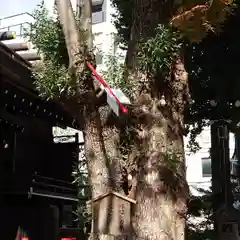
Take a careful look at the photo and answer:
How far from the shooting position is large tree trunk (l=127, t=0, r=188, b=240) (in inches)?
222

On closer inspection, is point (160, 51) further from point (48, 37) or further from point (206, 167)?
point (206, 167)

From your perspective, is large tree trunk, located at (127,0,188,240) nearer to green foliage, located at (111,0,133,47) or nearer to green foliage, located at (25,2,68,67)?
green foliage, located at (25,2,68,67)

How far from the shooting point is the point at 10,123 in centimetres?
1015

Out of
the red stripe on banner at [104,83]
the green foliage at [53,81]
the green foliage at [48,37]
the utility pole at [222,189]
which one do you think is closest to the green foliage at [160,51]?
the red stripe on banner at [104,83]

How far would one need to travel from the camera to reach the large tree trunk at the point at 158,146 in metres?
5.64

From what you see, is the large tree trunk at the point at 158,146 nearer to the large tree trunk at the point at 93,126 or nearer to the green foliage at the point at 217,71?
the large tree trunk at the point at 93,126

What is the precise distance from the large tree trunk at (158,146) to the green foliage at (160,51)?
136mm

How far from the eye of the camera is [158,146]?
5848 mm

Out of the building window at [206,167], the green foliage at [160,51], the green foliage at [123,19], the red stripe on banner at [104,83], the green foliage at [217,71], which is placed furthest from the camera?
the building window at [206,167]

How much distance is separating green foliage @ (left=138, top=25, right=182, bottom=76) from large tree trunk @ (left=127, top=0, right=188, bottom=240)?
136mm

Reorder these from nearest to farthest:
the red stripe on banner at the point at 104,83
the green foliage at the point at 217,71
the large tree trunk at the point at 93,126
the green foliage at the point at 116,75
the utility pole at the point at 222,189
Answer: the red stripe on banner at the point at 104,83, the large tree trunk at the point at 93,126, the green foliage at the point at 116,75, the green foliage at the point at 217,71, the utility pole at the point at 222,189

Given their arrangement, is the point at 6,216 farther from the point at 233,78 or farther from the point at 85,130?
the point at 233,78

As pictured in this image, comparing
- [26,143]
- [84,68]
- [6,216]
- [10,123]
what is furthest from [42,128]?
[84,68]

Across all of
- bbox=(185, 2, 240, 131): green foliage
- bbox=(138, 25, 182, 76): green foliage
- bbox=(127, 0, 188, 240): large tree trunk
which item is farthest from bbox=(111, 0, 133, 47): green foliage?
bbox=(138, 25, 182, 76): green foliage
